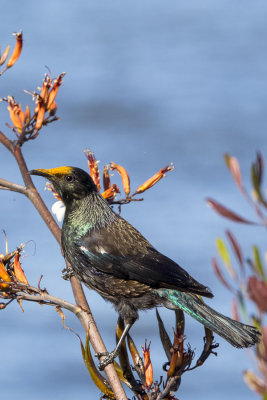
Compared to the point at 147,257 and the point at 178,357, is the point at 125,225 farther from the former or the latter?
the point at 178,357

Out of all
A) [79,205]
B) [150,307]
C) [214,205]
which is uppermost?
[79,205]

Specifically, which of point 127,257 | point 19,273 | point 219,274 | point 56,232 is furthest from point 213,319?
point 219,274

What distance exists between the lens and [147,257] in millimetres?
2846

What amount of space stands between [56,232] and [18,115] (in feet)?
1.47

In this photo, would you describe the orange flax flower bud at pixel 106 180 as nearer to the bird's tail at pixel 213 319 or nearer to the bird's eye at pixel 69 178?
the bird's eye at pixel 69 178

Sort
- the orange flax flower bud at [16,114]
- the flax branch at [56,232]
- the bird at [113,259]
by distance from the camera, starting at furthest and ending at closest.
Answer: the bird at [113,259]
the orange flax flower bud at [16,114]
the flax branch at [56,232]

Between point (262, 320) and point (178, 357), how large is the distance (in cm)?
113

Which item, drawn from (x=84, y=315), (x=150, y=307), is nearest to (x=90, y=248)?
(x=150, y=307)

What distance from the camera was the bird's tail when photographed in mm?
2230

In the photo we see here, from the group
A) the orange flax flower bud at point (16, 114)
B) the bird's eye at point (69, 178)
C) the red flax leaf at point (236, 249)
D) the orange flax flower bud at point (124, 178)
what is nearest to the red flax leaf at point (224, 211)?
the red flax leaf at point (236, 249)

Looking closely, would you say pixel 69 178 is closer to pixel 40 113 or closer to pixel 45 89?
pixel 45 89

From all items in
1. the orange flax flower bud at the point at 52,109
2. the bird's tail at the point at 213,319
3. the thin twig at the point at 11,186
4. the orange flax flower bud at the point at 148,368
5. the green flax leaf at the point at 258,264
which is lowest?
the green flax leaf at the point at 258,264

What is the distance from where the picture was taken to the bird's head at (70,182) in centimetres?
279

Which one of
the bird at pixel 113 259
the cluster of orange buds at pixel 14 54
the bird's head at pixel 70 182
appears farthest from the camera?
the bird's head at pixel 70 182
